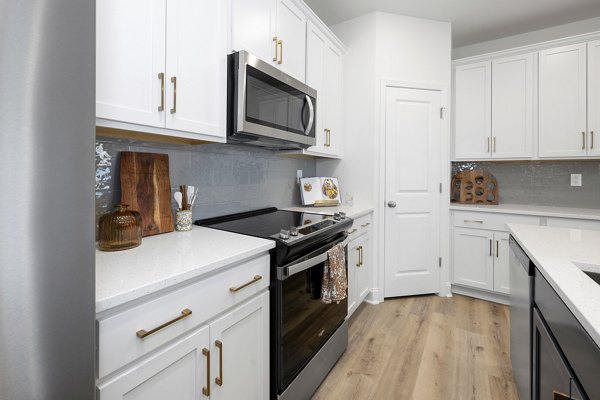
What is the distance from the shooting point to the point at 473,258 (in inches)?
114

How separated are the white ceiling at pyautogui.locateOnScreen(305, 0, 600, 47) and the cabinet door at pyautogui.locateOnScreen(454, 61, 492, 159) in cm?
43

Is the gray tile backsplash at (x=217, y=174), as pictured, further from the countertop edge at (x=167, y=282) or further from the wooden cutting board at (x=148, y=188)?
the countertop edge at (x=167, y=282)

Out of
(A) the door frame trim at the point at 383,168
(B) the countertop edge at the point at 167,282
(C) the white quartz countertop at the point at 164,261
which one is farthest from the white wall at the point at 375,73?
(B) the countertop edge at the point at 167,282

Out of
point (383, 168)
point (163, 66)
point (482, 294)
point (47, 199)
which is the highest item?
point (163, 66)

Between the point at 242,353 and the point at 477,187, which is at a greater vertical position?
the point at 477,187

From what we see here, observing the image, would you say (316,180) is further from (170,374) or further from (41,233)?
(41,233)

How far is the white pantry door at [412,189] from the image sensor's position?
Result: 2842 mm

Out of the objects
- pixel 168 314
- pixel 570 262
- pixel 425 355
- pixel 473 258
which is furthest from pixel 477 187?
pixel 168 314

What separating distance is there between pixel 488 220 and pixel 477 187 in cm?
55

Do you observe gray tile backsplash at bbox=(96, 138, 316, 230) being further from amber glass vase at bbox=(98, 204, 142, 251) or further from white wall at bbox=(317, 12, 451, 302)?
white wall at bbox=(317, 12, 451, 302)

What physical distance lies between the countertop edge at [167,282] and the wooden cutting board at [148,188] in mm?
558

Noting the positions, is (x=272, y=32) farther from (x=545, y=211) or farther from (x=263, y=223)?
(x=545, y=211)

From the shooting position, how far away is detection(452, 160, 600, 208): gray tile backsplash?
285 centimetres

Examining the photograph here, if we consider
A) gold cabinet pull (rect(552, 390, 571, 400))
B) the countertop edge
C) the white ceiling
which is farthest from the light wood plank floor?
the white ceiling
